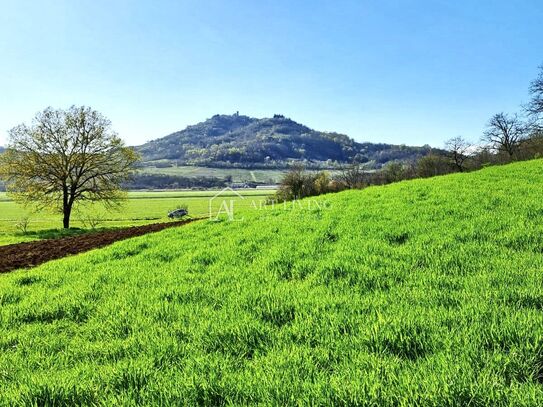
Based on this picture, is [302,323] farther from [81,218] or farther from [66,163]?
[81,218]

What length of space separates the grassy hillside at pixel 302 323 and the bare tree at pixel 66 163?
37.0 meters

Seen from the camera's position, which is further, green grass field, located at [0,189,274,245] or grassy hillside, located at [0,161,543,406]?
green grass field, located at [0,189,274,245]

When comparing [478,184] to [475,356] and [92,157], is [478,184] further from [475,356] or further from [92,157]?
[92,157]

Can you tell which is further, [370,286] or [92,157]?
[92,157]

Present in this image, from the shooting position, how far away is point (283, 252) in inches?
328

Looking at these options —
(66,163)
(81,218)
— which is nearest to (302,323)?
(66,163)

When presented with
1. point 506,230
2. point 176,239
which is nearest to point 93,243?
point 176,239

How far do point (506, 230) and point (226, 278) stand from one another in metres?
6.64

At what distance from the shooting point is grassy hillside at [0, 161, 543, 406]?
10.2ft

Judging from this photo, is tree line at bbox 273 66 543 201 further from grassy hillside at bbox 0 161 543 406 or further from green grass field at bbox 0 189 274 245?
grassy hillside at bbox 0 161 543 406

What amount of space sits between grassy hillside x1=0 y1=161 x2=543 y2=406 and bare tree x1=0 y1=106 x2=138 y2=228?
36979 mm

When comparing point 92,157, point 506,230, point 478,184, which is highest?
point 92,157

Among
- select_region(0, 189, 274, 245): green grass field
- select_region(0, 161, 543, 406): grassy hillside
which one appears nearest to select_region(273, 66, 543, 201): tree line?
select_region(0, 189, 274, 245): green grass field

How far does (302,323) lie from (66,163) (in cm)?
4512
